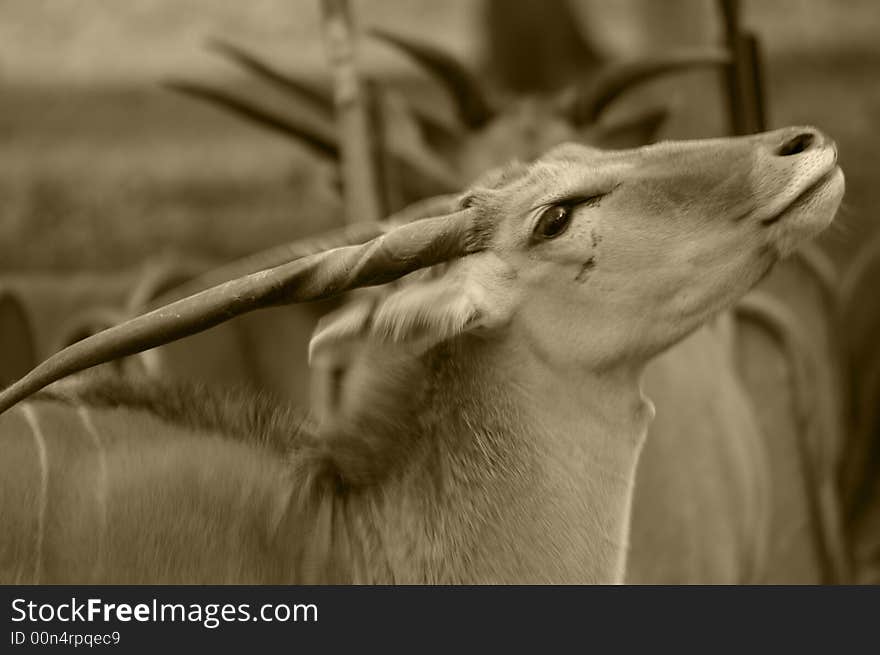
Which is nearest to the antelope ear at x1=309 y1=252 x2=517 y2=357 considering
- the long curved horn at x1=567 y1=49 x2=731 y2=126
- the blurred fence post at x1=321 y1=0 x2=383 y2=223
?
the blurred fence post at x1=321 y1=0 x2=383 y2=223

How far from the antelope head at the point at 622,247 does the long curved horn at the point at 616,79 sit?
2.07 m

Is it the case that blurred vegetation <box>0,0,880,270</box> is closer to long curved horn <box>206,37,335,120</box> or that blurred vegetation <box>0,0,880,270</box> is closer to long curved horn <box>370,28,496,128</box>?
long curved horn <box>206,37,335,120</box>

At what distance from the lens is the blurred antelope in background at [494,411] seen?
1.77 meters

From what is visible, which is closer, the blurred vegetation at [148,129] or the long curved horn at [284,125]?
the long curved horn at [284,125]

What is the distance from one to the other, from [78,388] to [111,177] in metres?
3.15

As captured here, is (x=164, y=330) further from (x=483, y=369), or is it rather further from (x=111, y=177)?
(x=111, y=177)

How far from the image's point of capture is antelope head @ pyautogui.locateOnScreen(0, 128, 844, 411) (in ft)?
5.87

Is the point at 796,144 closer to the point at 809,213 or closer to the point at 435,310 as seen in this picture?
the point at 809,213

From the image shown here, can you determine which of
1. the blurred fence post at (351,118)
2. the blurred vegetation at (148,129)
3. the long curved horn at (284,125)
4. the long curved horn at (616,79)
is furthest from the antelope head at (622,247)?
the blurred vegetation at (148,129)

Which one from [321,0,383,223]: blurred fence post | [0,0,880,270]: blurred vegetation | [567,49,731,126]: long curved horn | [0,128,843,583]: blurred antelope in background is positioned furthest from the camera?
[0,0,880,270]: blurred vegetation

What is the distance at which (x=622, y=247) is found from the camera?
1811mm

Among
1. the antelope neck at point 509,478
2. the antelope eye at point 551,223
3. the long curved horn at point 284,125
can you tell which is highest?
the long curved horn at point 284,125

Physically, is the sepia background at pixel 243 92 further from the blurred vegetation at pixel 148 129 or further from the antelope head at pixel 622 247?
the antelope head at pixel 622 247
